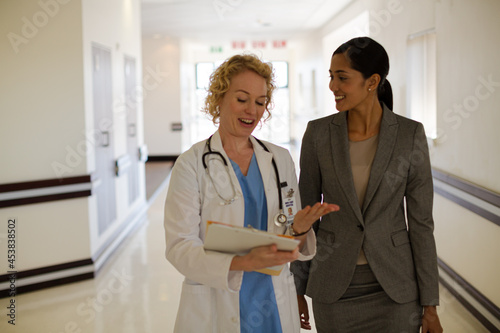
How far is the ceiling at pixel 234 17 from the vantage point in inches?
399

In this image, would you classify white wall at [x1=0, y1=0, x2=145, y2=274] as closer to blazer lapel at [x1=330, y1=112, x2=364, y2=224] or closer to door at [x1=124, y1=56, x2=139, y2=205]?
door at [x1=124, y1=56, x2=139, y2=205]

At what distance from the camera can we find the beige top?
2109 mm

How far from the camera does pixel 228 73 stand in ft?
6.20

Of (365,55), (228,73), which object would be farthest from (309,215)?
(365,55)

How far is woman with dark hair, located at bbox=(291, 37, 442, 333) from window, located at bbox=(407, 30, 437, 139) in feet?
15.7

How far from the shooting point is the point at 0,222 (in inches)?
187

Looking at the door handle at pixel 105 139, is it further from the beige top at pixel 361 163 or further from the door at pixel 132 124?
the beige top at pixel 361 163

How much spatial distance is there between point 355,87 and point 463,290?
319 cm

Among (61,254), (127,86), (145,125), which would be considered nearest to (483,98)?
(61,254)

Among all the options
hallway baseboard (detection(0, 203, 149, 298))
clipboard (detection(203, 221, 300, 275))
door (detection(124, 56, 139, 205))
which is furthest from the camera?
door (detection(124, 56, 139, 205))

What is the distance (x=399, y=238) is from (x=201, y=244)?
0.85 meters

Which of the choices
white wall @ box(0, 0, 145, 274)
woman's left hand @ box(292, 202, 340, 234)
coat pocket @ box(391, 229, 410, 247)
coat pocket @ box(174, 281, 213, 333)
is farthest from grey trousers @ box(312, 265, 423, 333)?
white wall @ box(0, 0, 145, 274)

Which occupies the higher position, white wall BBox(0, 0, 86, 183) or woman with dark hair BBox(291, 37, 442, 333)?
white wall BBox(0, 0, 86, 183)

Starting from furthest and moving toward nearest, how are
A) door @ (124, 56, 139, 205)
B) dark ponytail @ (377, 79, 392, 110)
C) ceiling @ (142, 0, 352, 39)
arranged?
ceiling @ (142, 0, 352, 39) < door @ (124, 56, 139, 205) < dark ponytail @ (377, 79, 392, 110)
